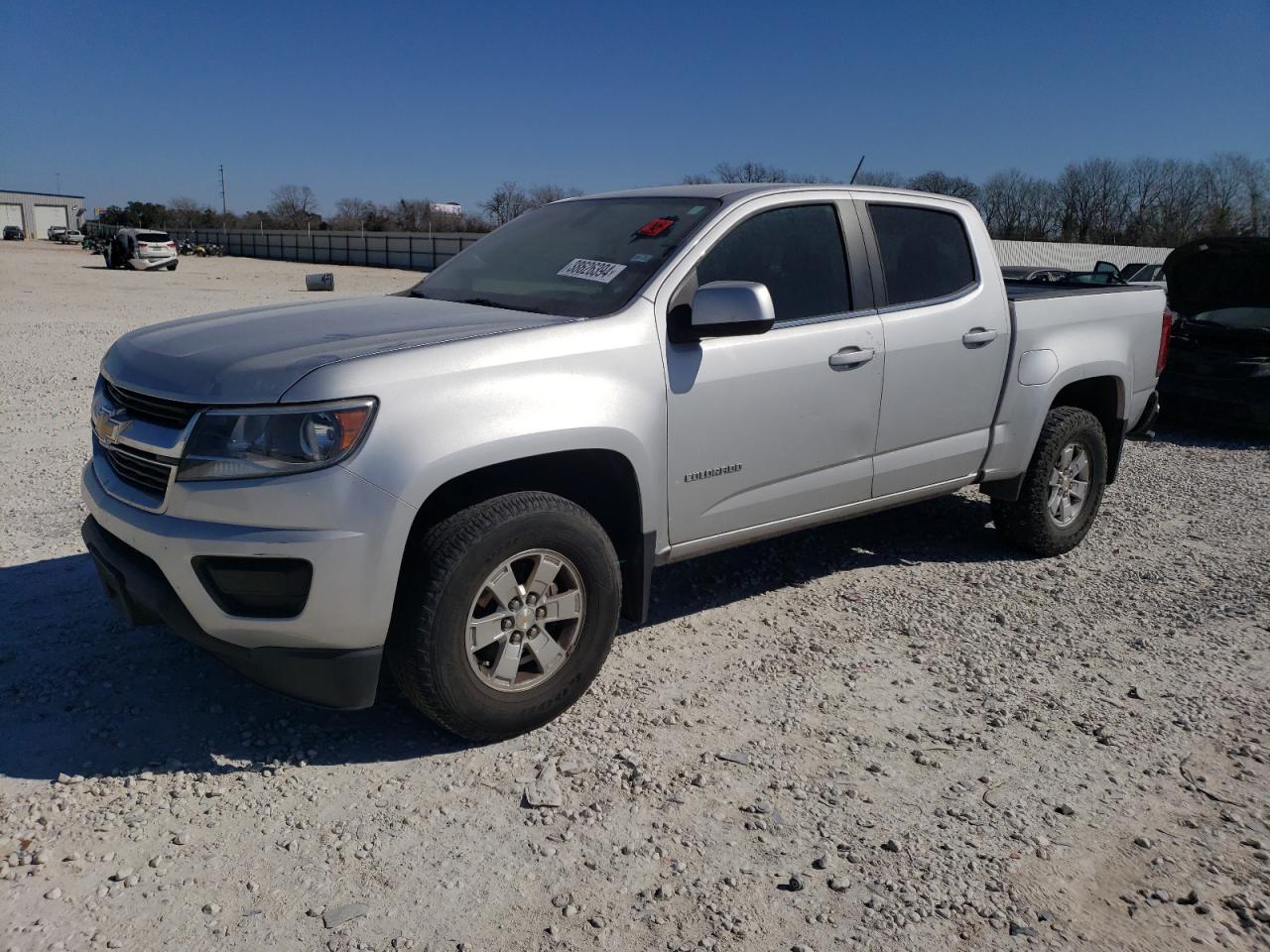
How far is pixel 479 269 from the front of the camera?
449cm

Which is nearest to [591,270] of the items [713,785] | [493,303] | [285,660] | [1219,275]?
[493,303]

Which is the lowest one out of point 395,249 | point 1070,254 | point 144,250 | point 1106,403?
point 1106,403

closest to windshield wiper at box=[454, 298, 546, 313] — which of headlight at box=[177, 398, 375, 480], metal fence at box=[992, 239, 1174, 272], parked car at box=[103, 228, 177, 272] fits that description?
headlight at box=[177, 398, 375, 480]

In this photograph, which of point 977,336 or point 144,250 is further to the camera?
point 144,250

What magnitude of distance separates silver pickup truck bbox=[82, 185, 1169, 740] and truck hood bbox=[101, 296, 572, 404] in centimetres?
2

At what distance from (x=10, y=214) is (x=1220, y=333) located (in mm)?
142174

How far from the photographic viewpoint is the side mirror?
3500 mm

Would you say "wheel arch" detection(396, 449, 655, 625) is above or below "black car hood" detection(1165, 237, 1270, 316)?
below

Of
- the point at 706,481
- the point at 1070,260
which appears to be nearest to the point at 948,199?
the point at 706,481

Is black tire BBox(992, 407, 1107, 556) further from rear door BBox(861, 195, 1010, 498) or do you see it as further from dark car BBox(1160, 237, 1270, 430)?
dark car BBox(1160, 237, 1270, 430)

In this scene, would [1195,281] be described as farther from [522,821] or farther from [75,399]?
[75,399]

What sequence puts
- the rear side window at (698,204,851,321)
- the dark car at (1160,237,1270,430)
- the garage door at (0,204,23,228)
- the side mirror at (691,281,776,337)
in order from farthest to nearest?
the garage door at (0,204,23,228) < the dark car at (1160,237,1270,430) < the rear side window at (698,204,851,321) < the side mirror at (691,281,776,337)

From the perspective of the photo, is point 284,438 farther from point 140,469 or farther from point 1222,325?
point 1222,325

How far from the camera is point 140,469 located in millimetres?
3203
